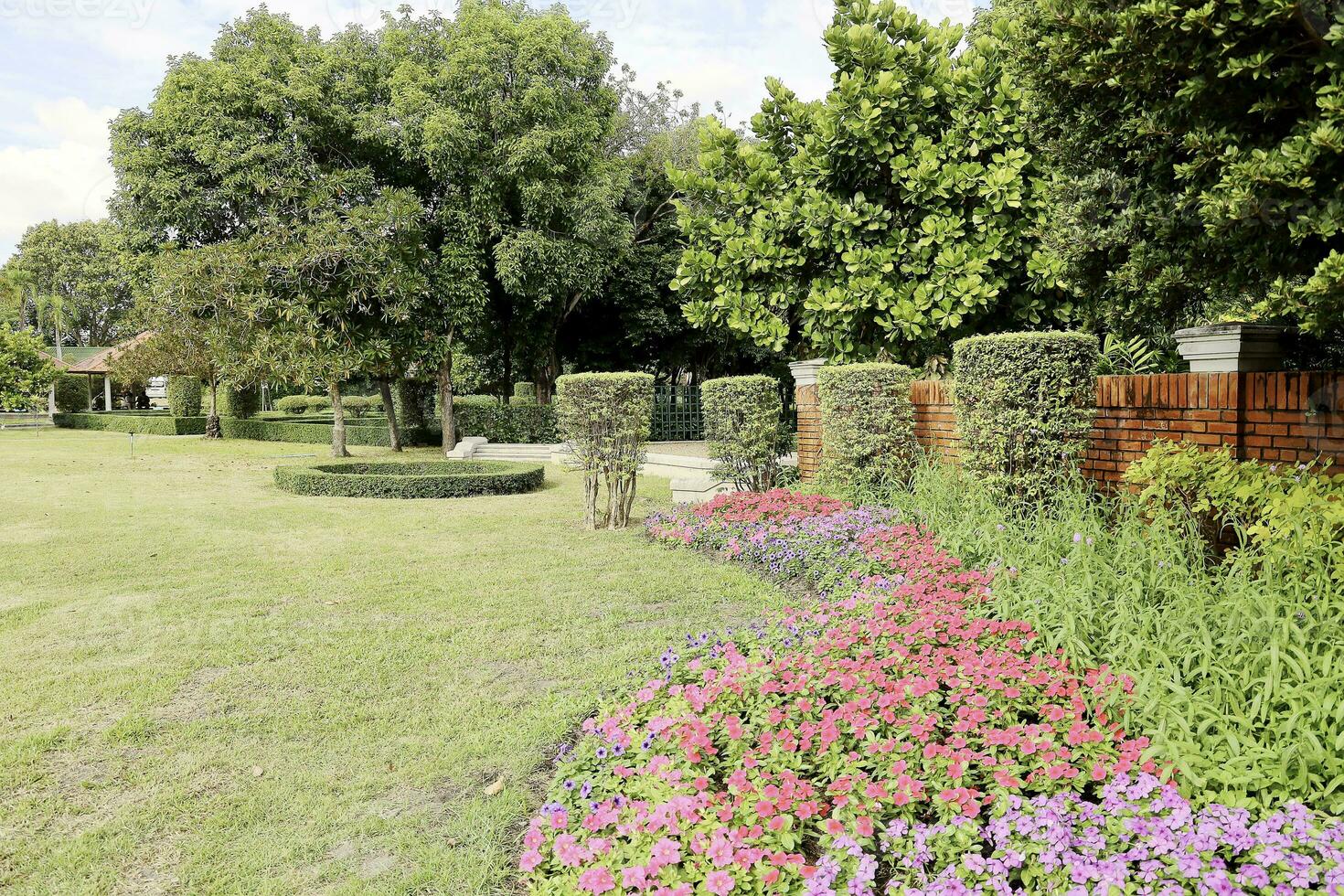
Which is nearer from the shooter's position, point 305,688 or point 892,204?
point 305,688

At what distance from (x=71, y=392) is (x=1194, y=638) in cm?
4426

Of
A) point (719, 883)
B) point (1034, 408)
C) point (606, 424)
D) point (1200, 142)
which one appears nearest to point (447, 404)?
point (606, 424)

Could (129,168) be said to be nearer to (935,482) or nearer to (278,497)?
(278,497)

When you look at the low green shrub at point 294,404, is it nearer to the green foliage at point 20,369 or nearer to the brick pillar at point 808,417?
the green foliage at point 20,369

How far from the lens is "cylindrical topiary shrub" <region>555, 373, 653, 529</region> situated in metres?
8.11

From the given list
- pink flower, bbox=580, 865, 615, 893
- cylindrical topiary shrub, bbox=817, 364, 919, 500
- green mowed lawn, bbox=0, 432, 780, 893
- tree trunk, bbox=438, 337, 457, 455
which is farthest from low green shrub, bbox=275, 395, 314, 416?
pink flower, bbox=580, 865, 615, 893

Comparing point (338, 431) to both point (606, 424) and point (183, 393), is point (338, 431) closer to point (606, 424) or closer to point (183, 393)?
point (606, 424)

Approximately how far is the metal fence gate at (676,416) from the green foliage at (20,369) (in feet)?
79.0

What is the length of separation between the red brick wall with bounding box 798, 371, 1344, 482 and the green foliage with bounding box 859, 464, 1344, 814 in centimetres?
71

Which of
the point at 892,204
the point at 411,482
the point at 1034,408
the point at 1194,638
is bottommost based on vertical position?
the point at 411,482

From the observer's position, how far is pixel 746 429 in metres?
8.35

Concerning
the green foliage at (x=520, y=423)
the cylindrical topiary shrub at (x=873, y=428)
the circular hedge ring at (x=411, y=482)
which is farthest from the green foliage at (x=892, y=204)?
the green foliage at (x=520, y=423)

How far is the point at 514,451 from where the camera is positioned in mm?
18391

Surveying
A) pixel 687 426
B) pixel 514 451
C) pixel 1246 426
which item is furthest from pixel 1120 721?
pixel 687 426
